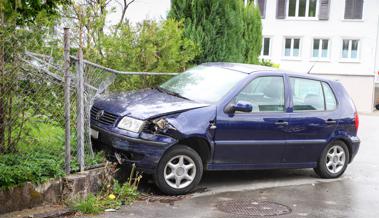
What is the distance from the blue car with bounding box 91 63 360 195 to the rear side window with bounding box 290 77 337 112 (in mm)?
15

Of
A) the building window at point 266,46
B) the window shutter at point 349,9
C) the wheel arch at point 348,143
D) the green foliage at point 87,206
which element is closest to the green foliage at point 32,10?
the green foliage at point 87,206

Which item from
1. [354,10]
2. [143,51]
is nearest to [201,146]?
[143,51]

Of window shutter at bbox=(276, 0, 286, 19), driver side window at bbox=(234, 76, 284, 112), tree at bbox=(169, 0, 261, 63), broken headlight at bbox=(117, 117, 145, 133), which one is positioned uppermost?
window shutter at bbox=(276, 0, 286, 19)

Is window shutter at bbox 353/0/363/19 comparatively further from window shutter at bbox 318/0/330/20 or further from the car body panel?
the car body panel

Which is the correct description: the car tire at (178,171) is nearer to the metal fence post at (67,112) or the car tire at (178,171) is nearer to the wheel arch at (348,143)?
the metal fence post at (67,112)

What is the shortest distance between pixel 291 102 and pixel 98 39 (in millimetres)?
3933

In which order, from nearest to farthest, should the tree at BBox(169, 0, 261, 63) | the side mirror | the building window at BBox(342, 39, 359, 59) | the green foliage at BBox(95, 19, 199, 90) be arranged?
1. the side mirror
2. the green foliage at BBox(95, 19, 199, 90)
3. the tree at BBox(169, 0, 261, 63)
4. the building window at BBox(342, 39, 359, 59)

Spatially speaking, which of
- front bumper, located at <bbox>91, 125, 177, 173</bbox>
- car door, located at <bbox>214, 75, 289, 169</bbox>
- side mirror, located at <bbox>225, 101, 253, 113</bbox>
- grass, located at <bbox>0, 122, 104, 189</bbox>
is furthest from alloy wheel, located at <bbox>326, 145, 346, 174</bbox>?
grass, located at <bbox>0, 122, 104, 189</bbox>

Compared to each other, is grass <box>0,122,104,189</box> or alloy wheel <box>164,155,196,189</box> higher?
grass <box>0,122,104,189</box>

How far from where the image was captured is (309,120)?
819 cm

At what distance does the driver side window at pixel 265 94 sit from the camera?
7727 mm

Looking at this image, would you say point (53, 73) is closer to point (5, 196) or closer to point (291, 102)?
point (5, 196)

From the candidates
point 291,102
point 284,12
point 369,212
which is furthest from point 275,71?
point 284,12

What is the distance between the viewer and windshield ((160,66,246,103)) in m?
7.65
